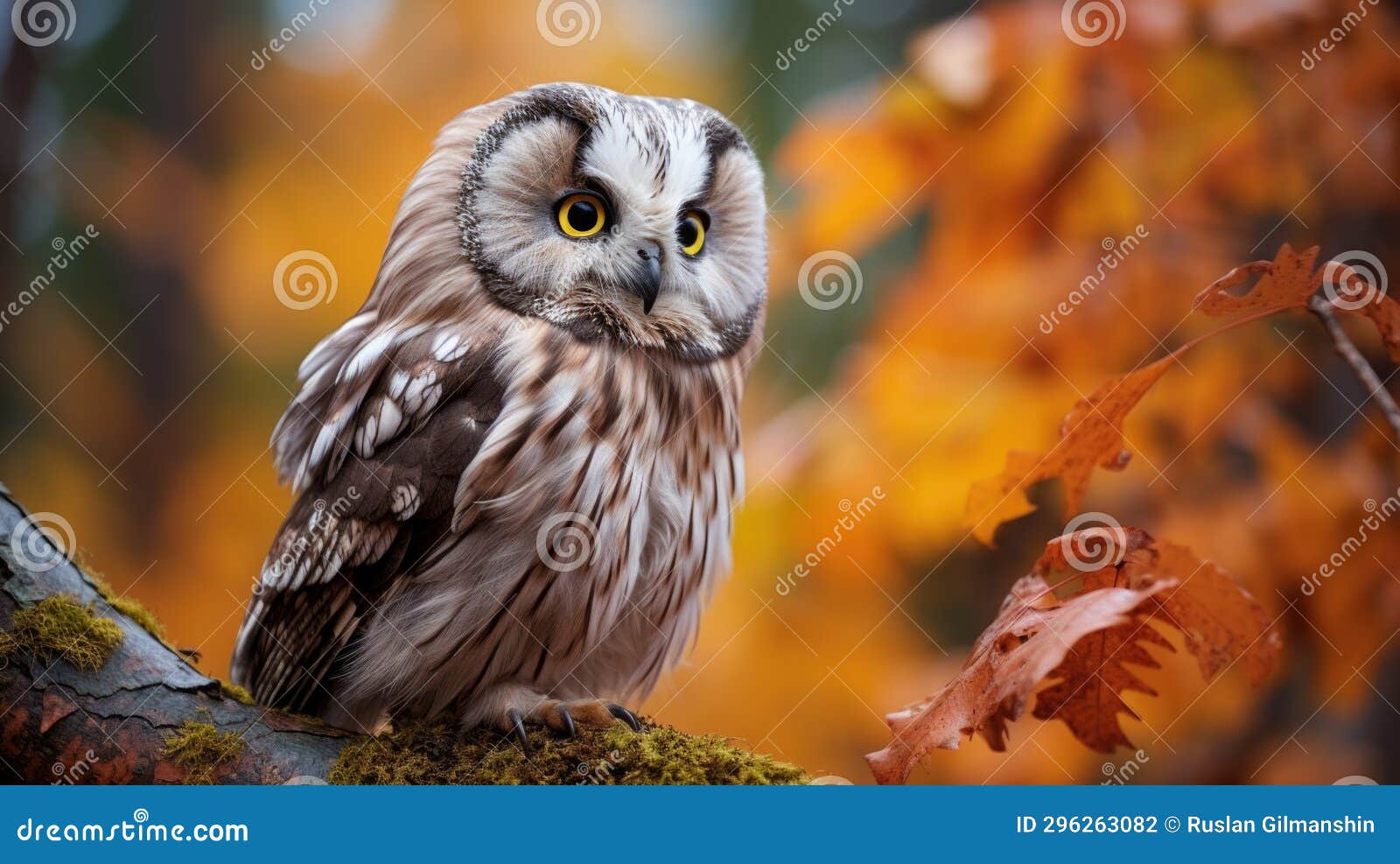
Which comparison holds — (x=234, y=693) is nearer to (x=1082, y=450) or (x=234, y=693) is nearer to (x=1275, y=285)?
(x=1082, y=450)

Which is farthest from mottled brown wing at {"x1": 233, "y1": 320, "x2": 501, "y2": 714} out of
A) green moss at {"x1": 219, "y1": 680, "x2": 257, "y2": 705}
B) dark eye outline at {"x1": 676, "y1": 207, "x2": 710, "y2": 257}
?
dark eye outline at {"x1": 676, "y1": 207, "x2": 710, "y2": 257}

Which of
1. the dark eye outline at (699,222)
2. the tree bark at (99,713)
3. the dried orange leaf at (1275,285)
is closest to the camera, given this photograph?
the dried orange leaf at (1275,285)

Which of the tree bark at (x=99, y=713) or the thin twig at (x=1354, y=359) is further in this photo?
the tree bark at (x=99, y=713)

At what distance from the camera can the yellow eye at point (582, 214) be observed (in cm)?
147

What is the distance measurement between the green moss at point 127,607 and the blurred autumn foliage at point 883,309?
2.54ft

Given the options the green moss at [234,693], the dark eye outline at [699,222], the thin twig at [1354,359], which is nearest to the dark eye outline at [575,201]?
the dark eye outline at [699,222]

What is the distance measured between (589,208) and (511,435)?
344mm

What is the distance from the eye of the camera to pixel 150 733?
124 cm

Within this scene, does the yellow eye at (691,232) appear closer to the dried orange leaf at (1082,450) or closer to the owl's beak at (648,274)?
the owl's beak at (648,274)

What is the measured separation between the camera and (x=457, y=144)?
154 centimetres

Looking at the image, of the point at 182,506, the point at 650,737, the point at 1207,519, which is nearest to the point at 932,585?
the point at 1207,519

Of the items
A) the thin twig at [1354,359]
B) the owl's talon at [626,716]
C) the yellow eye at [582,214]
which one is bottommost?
the owl's talon at [626,716]

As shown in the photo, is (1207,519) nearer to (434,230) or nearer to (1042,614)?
(1042,614)

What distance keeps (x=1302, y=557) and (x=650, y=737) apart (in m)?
1.27
